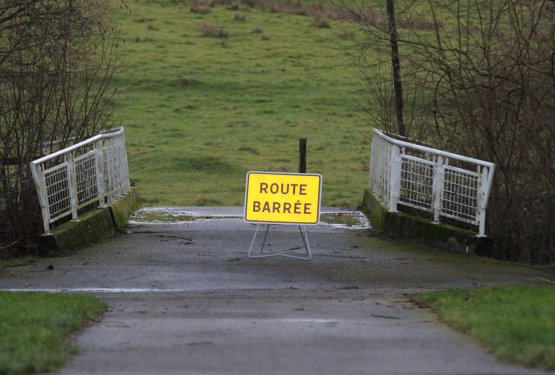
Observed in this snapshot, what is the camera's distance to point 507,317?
9609 millimetres

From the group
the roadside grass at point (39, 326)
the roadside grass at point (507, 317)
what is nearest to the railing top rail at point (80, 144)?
the roadside grass at point (39, 326)

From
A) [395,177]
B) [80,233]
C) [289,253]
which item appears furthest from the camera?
[395,177]

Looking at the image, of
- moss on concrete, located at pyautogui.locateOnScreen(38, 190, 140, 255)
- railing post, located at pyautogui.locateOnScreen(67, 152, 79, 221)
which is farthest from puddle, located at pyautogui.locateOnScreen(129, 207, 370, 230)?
railing post, located at pyautogui.locateOnScreen(67, 152, 79, 221)

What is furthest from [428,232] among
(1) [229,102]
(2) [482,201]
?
(1) [229,102]

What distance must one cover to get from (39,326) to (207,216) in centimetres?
1297

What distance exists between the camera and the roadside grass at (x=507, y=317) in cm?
827

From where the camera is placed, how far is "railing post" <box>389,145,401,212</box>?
18.1 m

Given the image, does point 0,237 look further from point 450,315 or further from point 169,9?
point 169,9

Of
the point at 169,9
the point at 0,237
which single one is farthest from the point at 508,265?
the point at 169,9

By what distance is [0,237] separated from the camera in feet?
53.4

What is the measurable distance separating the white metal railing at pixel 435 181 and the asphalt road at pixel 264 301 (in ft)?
2.31

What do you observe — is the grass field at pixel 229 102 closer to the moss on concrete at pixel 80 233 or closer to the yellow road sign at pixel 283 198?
the moss on concrete at pixel 80 233

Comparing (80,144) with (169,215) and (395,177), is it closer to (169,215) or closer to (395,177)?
(395,177)

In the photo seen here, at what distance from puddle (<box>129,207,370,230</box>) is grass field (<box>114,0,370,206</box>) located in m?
4.54
